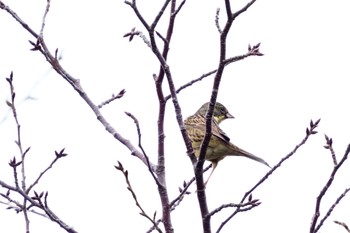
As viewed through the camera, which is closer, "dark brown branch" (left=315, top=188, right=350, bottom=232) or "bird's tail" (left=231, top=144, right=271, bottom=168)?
"dark brown branch" (left=315, top=188, right=350, bottom=232)

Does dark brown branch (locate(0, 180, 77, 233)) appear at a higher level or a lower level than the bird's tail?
lower

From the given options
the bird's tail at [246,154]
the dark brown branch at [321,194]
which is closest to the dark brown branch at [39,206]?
the dark brown branch at [321,194]

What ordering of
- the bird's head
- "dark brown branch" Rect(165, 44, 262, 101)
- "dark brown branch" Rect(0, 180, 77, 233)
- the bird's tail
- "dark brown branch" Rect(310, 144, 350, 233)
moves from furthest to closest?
the bird's head → the bird's tail → "dark brown branch" Rect(0, 180, 77, 233) → "dark brown branch" Rect(310, 144, 350, 233) → "dark brown branch" Rect(165, 44, 262, 101)

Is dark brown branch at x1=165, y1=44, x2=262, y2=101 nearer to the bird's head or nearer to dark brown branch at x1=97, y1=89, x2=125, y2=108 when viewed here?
dark brown branch at x1=97, y1=89, x2=125, y2=108

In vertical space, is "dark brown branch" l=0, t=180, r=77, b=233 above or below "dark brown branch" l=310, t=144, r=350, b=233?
above

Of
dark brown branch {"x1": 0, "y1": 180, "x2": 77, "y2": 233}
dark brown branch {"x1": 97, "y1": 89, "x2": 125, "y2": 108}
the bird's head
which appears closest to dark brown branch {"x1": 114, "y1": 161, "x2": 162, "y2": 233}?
dark brown branch {"x1": 0, "y1": 180, "x2": 77, "y2": 233}

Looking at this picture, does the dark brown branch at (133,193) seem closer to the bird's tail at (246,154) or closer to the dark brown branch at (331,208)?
the dark brown branch at (331,208)

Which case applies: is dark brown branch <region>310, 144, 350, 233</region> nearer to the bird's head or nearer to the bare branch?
the bare branch

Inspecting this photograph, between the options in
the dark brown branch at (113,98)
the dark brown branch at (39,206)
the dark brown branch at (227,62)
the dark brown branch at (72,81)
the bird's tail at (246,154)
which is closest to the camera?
the dark brown branch at (227,62)

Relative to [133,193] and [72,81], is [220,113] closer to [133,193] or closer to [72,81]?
[72,81]

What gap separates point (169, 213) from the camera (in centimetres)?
402

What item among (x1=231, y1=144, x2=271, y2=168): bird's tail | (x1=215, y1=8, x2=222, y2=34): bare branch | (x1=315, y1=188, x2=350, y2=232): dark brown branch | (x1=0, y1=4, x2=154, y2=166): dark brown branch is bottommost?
(x1=315, y1=188, x2=350, y2=232): dark brown branch

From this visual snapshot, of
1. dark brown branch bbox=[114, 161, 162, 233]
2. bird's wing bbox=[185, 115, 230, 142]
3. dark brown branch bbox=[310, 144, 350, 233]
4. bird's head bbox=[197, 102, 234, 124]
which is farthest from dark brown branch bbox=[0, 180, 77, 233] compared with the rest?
bird's head bbox=[197, 102, 234, 124]

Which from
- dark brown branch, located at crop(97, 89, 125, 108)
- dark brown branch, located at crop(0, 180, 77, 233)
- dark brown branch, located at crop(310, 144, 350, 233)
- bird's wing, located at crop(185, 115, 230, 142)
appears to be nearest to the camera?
dark brown branch, located at crop(310, 144, 350, 233)
